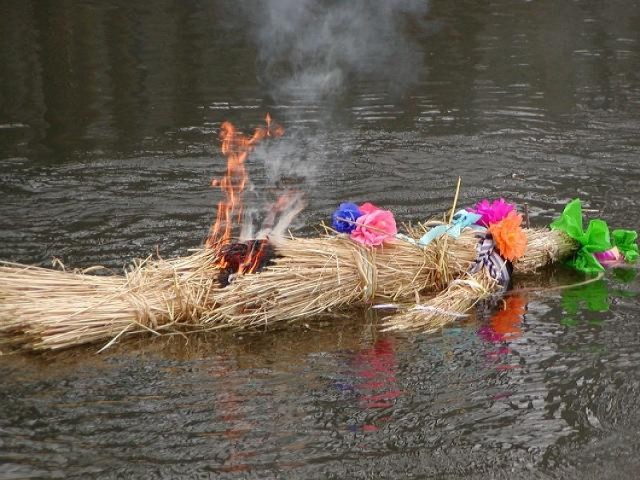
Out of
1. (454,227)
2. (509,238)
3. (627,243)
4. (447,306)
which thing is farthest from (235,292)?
(627,243)

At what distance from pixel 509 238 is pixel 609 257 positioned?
103 cm

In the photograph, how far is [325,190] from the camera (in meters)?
8.21

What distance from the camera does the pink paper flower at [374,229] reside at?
6.04 meters

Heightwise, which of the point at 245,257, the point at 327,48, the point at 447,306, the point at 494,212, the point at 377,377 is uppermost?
the point at 327,48

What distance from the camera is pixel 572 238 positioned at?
22.3ft

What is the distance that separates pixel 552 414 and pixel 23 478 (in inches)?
96.9

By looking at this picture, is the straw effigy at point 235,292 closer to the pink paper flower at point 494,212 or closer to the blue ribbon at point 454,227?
the blue ribbon at point 454,227

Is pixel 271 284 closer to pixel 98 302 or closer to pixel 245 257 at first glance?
pixel 245 257

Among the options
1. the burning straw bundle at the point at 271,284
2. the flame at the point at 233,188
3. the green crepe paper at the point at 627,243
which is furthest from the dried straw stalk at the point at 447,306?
the green crepe paper at the point at 627,243

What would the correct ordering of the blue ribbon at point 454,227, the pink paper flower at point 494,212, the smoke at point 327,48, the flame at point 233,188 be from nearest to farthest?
the flame at point 233,188 < the blue ribbon at point 454,227 < the pink paper flower at point 494,212 < the smoke at point 327,48

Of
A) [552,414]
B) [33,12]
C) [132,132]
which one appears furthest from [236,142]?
[33,12]

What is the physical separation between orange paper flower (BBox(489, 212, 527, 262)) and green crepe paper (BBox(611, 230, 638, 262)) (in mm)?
911

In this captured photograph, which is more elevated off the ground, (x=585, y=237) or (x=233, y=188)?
(x=585, y=237)

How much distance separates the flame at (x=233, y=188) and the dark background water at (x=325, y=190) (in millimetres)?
161
